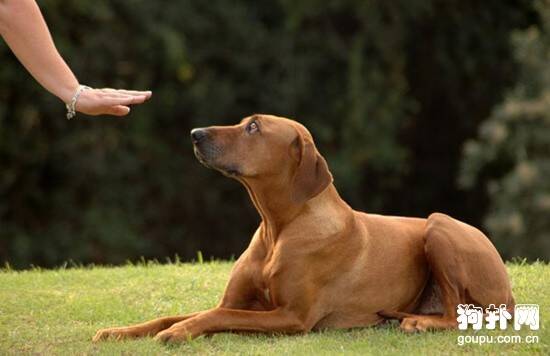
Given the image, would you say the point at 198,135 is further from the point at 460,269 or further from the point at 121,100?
the point at 460,269

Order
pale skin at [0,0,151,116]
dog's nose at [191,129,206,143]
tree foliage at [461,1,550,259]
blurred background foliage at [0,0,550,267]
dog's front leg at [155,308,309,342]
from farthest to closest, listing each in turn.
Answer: blurred background foliage at [0,0,550,267] → tree foliage at [461,1,550,259] → dog's nose at [191,129,206,143] → dog's front leg at [155,308,309,342] → pale skin at [0,0,151,116]

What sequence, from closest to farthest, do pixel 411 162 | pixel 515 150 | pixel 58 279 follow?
pixel 58 279 → pixel 515 150 → pixel 411 162

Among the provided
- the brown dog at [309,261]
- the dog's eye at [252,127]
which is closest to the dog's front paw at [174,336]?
the brown dog at [309,261]

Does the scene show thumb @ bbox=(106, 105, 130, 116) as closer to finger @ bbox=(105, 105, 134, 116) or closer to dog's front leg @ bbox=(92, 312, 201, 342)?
finger @ bbox=(105, 105, 134, 116)

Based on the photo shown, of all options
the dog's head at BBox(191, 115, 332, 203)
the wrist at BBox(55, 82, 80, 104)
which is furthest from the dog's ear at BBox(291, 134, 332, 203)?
the wrist at BBox(55, 82, 80, 104)

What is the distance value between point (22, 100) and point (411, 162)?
8.29 meters

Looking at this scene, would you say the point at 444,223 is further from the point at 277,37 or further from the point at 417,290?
the point at 277,37

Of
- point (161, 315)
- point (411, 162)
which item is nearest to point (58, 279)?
point (161, 315)

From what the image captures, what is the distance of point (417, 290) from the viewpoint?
24.1 feet

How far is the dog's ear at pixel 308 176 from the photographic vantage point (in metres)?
6.95

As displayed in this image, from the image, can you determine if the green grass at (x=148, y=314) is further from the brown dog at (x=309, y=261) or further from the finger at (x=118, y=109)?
the finger at (x=118, y=109)

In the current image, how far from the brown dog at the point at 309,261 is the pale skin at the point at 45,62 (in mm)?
613

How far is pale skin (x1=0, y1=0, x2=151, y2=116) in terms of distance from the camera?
21.0 ft

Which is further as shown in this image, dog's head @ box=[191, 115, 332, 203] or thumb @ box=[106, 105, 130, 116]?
dog's head @ box=[191, 115, 332, 203]
